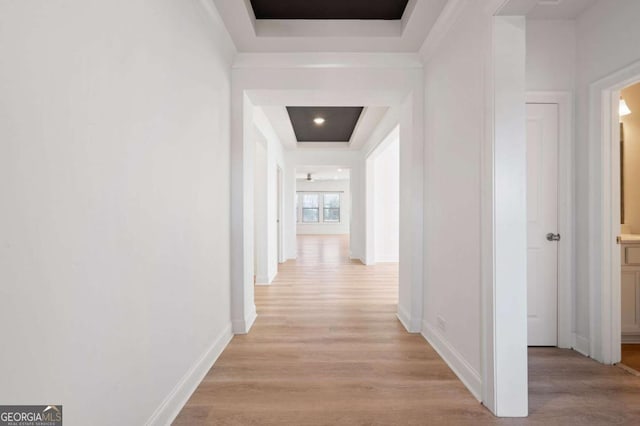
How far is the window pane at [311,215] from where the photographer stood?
15.8 meters

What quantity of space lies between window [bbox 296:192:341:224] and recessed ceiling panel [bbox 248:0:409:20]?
1301 centimetres

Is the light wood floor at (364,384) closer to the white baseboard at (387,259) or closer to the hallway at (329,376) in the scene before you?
the hallway at (329,376)

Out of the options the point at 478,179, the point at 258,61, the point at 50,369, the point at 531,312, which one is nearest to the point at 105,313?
the point at 50,369

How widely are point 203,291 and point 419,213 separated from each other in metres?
2.10

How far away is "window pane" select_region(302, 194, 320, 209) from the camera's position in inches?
621

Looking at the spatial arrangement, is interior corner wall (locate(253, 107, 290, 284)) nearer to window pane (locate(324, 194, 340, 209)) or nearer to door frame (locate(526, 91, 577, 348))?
door frame (locate(526, 91, 577, 348))

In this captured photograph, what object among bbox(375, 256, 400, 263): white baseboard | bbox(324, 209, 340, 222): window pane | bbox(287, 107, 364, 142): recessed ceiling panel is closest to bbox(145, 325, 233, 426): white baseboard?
bbox(287, 107, 364, 142): recessed ceiling panel

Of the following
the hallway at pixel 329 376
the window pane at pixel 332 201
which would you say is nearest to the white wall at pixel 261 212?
the hallway at pixel 329 376

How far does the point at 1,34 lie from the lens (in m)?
0.85

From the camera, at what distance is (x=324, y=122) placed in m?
5.70

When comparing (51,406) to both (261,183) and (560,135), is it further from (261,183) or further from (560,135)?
(261,183)

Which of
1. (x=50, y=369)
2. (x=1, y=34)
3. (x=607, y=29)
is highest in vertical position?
(x=607, y=29)

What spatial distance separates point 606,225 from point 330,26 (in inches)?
112

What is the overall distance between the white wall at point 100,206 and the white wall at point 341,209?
44.4 feet
